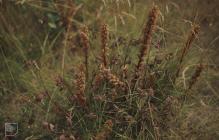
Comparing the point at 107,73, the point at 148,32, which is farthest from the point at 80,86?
the point at 148,32

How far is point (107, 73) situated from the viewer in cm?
263

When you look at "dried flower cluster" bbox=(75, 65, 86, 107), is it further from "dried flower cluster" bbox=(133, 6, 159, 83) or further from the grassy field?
"dried flower cluster" bbox=(133, 6, 159, 83)

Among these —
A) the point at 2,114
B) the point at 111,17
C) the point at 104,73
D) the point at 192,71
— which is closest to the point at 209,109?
the point at 192,71

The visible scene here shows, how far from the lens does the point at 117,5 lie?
324cm

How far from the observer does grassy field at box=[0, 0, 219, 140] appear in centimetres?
271

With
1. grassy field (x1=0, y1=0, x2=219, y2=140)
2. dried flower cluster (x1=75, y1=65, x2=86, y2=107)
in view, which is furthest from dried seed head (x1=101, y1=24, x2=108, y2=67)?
dried flower cluster (x1=75, y1=65, x2=86, y2=107)

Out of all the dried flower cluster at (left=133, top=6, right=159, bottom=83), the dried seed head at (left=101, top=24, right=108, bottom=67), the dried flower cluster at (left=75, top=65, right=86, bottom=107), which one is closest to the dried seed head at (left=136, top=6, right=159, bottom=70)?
the dried flower cluster at (left=133, top=6, right=159, bottom=83)

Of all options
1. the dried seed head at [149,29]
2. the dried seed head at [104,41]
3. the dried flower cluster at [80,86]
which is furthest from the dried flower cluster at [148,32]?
the dried flower cluster at [80,86]

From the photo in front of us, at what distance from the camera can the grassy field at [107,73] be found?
2715 millimetres

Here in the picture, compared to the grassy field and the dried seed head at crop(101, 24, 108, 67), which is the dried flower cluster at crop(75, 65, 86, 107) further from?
the dried seed head at crop(101, 24, 108, 67)

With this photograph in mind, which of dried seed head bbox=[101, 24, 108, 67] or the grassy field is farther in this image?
the grassy field

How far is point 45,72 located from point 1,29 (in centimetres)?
41

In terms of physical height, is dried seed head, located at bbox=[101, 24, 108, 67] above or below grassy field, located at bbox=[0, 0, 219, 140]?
above

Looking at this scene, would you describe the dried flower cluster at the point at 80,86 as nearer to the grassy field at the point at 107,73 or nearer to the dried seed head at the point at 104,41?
the grassy field at the point at 107,73
